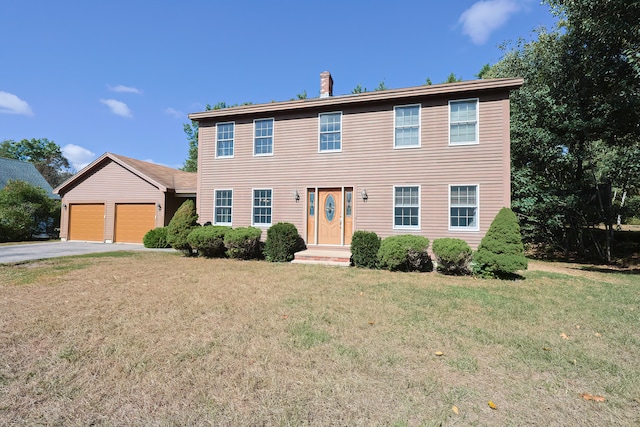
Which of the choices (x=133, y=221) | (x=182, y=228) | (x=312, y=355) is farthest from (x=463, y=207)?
(x=133, y=221)

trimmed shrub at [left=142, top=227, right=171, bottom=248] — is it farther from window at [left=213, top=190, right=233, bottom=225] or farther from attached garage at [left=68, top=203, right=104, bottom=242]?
attached garage at [left=68, top=203, right=104, bottom=242]

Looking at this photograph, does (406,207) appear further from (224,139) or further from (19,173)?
(19,173)

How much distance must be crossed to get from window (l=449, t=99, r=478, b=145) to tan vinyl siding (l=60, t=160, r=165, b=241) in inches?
549

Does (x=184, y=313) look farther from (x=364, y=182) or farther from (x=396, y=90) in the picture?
(x=396, y=90)

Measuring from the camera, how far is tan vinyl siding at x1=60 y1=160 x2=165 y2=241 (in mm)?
16125

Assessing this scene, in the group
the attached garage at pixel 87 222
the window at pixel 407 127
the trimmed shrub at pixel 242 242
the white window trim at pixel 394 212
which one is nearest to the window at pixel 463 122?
the window at pixel 407 127

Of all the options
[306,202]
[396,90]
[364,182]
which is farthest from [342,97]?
[306,202]

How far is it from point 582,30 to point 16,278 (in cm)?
1893

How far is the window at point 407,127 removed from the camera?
34.2 ft

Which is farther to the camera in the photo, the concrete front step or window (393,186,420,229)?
window (393,186,420,229)

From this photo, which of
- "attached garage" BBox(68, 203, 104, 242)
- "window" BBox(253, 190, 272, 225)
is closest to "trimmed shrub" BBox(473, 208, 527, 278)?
"window" BBox(253, 190, 272, 225)

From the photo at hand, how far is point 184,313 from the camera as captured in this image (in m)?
4.70

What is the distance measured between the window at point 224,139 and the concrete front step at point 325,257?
17.7ft

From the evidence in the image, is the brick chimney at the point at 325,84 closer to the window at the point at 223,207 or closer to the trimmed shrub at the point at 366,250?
the window at the point at 223,207
